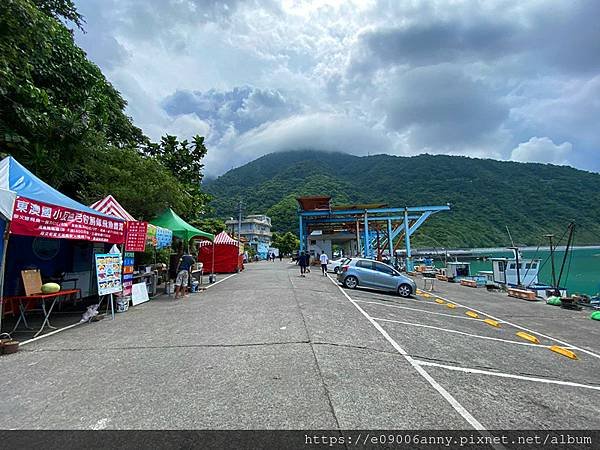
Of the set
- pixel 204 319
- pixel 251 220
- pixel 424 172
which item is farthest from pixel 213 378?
pixel 424 172

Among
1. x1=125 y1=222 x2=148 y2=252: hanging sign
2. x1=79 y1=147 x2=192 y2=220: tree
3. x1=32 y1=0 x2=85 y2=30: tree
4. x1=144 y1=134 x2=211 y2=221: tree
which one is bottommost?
x1=125 y1=222 x2=148 y2=252: hanging sign

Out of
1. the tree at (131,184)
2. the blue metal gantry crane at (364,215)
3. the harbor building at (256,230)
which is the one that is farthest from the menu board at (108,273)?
the harbor building at (256,230)

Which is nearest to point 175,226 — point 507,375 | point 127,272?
point 127,272

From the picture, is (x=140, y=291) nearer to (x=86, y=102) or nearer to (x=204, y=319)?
(x=204, y=319)

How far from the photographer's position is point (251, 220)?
82.4 metres

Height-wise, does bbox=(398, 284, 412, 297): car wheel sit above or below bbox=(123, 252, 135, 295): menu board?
below

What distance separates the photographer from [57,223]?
21.4 feet

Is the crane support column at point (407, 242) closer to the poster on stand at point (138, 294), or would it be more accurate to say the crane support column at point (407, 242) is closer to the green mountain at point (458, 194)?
the poster on stand at point (138, 294)

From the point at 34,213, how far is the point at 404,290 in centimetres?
1337

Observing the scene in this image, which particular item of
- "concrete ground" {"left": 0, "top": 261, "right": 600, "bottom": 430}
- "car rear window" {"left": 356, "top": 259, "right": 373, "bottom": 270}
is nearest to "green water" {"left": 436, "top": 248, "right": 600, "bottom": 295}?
"car rear window" {"left": 356, "top": 259, "right": 373, "bottom": 270}

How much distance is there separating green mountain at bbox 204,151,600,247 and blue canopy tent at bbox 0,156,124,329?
202 feet

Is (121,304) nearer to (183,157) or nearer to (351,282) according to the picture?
(351,282)

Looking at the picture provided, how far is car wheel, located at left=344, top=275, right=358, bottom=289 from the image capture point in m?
14.9

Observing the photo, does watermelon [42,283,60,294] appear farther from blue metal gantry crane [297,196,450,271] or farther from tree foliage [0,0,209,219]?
blue metal gantry crane [297,196,450,271]
